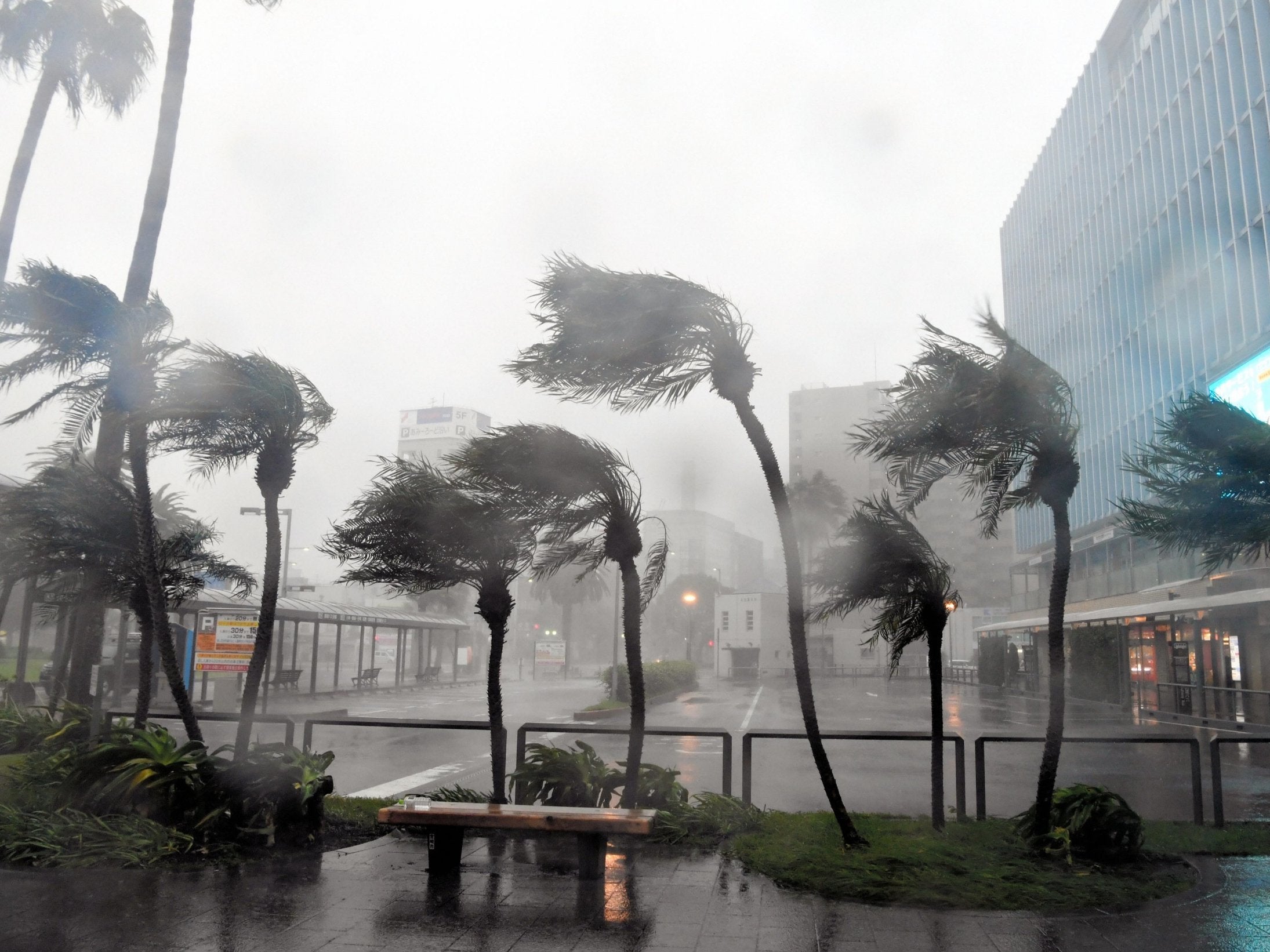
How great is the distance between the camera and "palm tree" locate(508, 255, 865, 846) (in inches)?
299

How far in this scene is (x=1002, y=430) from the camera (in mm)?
8016

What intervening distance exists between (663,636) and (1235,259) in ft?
282

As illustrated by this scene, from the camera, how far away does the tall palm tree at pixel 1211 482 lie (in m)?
8.48

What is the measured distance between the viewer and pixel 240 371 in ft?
28.2

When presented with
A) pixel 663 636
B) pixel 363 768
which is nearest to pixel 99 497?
pixel 363 768

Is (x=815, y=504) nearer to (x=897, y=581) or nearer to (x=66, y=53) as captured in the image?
(x=66, y=53)

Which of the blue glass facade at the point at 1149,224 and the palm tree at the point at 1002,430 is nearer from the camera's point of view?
the palm tree at the point at 1002,430

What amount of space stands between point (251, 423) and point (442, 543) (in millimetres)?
2013

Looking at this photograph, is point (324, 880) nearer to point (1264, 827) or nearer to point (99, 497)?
point (99, 497)

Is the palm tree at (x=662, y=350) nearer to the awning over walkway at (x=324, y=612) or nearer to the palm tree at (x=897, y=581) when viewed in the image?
the palm tree at (x=897, y=581)

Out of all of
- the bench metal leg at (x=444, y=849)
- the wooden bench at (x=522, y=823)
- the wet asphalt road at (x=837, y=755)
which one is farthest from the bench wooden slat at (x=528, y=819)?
the wet asphalt road at (x=837, y=755)

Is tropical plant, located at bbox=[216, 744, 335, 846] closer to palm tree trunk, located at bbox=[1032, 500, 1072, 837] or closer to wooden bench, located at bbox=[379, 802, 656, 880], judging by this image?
wooden bench, located at bbox=[379, 802, 656, 880]

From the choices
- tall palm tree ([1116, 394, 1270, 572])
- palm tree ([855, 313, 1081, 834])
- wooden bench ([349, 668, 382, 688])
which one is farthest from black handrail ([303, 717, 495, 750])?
wooden bench ([349, 668, 382, 688])

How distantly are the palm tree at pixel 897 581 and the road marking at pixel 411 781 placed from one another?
5795mm
